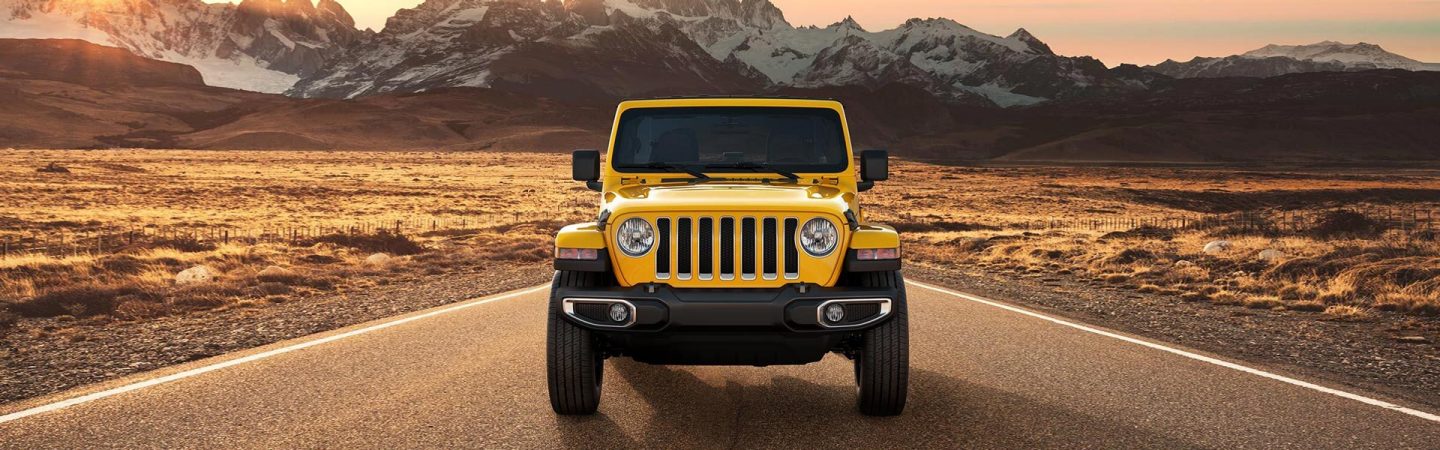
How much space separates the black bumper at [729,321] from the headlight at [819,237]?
233 millimetres

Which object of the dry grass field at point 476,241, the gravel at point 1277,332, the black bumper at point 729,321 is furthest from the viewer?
the dry grass field at point 476,241

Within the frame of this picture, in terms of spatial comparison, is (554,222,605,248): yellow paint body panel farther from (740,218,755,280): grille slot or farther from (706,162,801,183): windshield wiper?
(706,162,801,183): windshield wiper

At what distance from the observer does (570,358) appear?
6.04 m

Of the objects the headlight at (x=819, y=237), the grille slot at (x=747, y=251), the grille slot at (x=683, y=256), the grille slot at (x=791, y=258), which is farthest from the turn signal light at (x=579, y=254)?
the headlight at (x=819, y=237)

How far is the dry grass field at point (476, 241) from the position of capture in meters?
14.8

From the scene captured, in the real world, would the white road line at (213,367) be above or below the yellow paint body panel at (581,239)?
below

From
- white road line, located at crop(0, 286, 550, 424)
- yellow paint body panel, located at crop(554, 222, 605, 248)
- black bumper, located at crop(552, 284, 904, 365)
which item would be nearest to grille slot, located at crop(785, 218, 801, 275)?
black bumper, located at crop(552, 284, 904, 365)

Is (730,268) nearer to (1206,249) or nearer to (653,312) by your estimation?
(653,312)

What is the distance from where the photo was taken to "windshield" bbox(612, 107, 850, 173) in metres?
7.82

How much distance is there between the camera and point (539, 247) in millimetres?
24484

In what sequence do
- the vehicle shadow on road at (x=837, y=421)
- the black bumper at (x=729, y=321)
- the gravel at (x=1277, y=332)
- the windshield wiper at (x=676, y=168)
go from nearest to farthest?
the black bumper at (x=729, y=321)
the vehicle shadow on road at (x=837, y=421)
the windshield wiper at (x=676, y=168)
the gravel at (x=1277, y=332)

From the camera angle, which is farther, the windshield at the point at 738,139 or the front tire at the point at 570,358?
the windshield at the point at 738,139

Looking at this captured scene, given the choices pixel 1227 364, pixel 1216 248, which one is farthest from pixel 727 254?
pixel 1216 248

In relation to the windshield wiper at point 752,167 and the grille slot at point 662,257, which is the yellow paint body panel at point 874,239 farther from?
the windshield wiper at point 752,167
